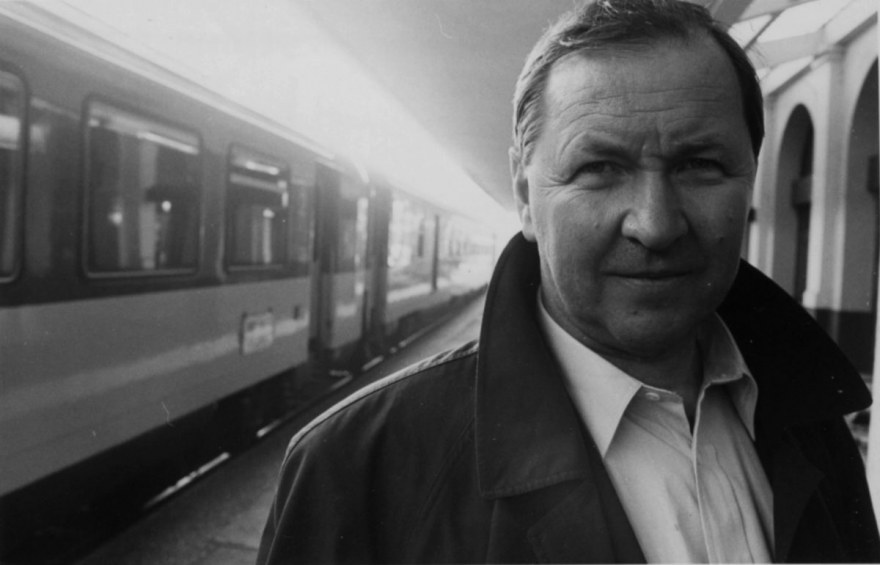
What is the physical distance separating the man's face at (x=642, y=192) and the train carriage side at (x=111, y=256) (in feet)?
8.61

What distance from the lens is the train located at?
3.10 meters

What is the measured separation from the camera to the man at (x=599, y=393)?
3.60 ft

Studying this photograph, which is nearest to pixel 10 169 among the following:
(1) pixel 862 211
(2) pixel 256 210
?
(2) pixel 256 210

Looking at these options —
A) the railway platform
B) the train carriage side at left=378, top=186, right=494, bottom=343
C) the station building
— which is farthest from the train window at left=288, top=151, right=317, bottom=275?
the station building

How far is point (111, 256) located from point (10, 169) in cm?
76

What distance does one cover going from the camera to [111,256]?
363 cm

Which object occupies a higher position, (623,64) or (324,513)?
(623,64)

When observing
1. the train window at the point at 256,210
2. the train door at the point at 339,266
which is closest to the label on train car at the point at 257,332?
the train window at the point at 256,210

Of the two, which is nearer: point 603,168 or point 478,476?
point 478,476

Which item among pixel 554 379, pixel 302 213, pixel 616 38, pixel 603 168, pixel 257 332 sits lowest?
pixel 257 332

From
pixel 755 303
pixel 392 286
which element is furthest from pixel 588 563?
pixel 392 286

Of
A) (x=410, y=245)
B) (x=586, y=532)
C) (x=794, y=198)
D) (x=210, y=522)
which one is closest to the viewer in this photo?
(x=586, y=532)

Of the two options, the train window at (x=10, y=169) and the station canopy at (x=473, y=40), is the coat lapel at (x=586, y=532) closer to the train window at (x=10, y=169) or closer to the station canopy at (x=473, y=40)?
A: the station canopy at (x=473, y=40)

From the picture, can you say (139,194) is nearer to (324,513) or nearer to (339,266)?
(324,513)
